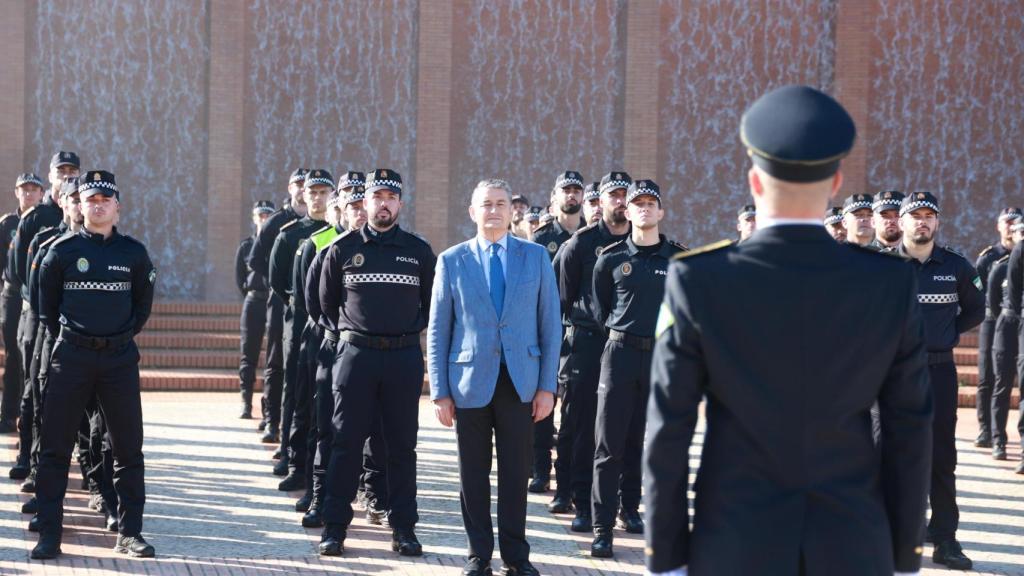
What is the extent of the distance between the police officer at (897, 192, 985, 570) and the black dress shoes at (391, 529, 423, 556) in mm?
3085

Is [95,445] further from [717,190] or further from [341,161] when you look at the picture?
[717,190]

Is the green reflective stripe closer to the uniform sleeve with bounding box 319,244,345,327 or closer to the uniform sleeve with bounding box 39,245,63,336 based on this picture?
the uniform sleeve with bounding box 319,244,345,327

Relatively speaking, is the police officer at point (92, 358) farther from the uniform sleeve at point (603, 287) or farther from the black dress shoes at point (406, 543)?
the uniform sleeve at point (603, 287)

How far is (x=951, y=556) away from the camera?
775cm

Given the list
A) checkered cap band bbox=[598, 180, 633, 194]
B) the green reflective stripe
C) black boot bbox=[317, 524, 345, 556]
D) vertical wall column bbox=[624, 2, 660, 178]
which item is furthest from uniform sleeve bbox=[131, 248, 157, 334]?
vertical wall column bbox=[624, 2, 660, 178]

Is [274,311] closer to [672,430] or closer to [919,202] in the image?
[919,202]

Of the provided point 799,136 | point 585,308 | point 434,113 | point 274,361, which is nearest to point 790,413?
point 799,136

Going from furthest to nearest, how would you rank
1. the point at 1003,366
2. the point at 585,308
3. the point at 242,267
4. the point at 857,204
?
the point at 242,267
the point at 1003,366
the point at 857,204
the point at 585,308

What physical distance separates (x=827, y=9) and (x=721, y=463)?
20469mm

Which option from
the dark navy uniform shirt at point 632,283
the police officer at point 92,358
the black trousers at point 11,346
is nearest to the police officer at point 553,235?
the dark navy uniform shirt at point 632,283

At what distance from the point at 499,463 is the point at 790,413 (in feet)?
12.8

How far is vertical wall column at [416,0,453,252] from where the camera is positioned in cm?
2173

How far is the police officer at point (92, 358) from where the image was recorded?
7363 mm

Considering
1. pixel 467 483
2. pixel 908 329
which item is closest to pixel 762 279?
pixel 908 329
